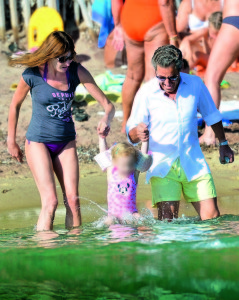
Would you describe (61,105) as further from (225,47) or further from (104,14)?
(104,14)

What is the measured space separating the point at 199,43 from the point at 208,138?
4.28 m

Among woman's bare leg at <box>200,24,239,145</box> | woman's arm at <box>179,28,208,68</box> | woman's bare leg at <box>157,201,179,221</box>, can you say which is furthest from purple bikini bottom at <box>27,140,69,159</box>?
woman's arm at <box>179,28,208,68</box>

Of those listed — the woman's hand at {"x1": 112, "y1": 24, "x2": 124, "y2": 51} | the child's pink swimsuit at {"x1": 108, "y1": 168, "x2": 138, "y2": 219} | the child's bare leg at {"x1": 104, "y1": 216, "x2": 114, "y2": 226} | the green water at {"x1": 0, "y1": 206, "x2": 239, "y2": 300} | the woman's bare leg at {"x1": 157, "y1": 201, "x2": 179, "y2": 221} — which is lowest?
the green water at {"x1": 0, "y1": 206, "x2": 239, "y2": 300}

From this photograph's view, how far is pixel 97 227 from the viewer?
5668mm

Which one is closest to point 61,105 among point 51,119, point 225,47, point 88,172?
point 51,119

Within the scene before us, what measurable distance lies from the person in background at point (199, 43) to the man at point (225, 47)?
2.95 meters

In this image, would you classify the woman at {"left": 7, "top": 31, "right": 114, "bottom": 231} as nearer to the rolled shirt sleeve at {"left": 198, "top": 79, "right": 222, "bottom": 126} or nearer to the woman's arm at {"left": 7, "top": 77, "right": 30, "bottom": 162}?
the woman's arm at {"left": 7, "top": 77, "right": 30, "bottom": 162}

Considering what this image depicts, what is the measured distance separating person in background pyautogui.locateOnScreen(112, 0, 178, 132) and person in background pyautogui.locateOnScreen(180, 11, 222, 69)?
1.95m

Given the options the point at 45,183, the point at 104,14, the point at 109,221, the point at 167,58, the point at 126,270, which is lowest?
the point at 126,270

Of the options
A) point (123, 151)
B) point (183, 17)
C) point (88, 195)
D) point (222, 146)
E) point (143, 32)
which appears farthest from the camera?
point (183, 17)

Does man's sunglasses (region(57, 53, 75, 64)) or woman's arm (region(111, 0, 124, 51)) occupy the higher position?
woman's arm (region(111, 0, 124, 51))

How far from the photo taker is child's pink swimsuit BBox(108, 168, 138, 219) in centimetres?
575

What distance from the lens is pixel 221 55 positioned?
25.0 feet

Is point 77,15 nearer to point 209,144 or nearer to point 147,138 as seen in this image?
point 209,144
